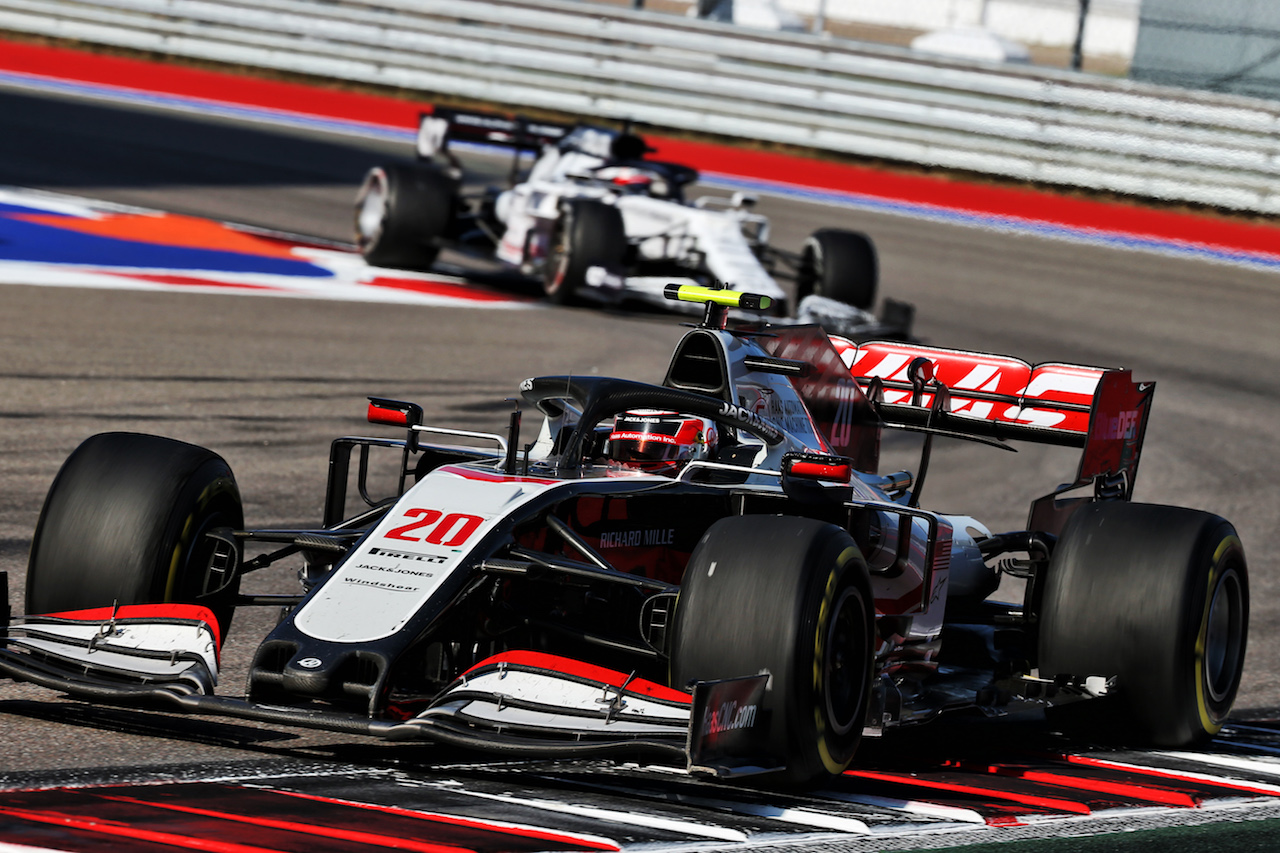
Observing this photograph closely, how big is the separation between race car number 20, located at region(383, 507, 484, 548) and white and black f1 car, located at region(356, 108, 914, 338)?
8.65 metres

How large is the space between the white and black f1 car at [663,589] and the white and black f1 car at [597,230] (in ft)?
24.2

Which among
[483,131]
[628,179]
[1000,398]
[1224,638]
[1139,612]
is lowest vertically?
[1224,638]

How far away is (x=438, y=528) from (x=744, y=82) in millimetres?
18693

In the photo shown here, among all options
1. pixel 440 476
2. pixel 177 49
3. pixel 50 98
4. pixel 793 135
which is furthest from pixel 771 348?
pixel 177 49

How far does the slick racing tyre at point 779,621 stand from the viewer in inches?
190

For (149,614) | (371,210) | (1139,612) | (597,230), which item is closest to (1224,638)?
(1139,612)

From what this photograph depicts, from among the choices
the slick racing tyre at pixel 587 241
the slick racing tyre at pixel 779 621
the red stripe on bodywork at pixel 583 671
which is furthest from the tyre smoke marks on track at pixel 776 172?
the red stripe on bodywork at pixel 583 671

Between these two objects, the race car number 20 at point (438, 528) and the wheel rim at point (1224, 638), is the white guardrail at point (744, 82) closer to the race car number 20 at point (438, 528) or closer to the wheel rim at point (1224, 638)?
the wheel rim at point (1224, 638)

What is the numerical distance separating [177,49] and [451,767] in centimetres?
2231

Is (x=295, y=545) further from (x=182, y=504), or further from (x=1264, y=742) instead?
(x=1264, y=742)

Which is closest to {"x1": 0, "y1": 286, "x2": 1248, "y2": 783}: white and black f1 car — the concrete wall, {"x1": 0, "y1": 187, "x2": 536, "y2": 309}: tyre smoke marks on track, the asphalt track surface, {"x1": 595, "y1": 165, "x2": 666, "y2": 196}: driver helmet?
the asphalt track surface

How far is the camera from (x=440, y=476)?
18.1ft

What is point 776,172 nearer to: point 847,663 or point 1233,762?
point 1233,762

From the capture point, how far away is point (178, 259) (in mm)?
15234
